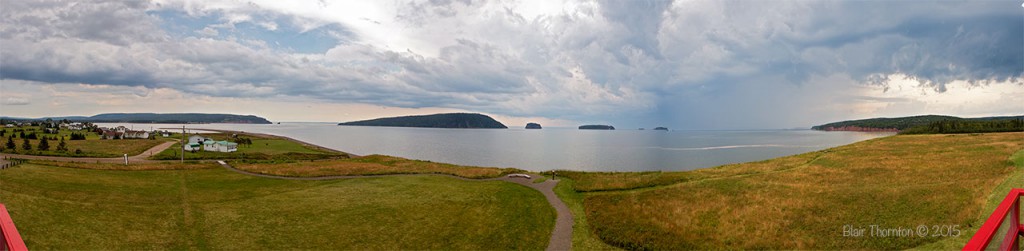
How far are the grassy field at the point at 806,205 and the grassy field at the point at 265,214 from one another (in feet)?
18.6

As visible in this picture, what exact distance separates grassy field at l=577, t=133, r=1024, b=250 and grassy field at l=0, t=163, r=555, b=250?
18.6 feet

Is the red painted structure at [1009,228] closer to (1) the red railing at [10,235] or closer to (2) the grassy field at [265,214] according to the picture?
(1) the red railing at [10,235]

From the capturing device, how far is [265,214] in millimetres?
24734

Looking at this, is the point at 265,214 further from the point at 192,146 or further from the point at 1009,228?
the point at 192,146

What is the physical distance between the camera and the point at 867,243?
18.3 m

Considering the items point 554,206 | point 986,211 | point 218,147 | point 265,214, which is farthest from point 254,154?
point 986,211

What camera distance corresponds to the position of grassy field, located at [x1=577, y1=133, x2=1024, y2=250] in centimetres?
1941

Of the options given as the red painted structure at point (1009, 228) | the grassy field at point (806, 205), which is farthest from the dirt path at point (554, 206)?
the red painted structure at point (1009, 228)

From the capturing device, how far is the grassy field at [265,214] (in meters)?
19.8

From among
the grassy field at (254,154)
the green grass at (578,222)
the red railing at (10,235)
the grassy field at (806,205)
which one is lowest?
the grassy field at (254,154)

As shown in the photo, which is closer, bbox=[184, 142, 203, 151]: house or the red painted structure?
the red painted structure

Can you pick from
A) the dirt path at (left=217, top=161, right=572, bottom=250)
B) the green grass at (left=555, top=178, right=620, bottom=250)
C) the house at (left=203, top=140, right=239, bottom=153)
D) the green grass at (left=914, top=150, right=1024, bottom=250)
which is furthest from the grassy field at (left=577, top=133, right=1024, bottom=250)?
the house at (left=203, top=140, right=239, bottom=153)

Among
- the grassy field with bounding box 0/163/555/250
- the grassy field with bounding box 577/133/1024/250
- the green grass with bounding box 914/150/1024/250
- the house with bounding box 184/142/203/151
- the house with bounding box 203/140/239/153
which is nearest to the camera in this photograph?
the green grass with bounding box 914/150/1024/250

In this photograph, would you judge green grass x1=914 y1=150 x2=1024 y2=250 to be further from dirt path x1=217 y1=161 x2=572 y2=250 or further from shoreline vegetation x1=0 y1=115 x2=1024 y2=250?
dirt path x1=217 y1=161 x2=572 y2=250
